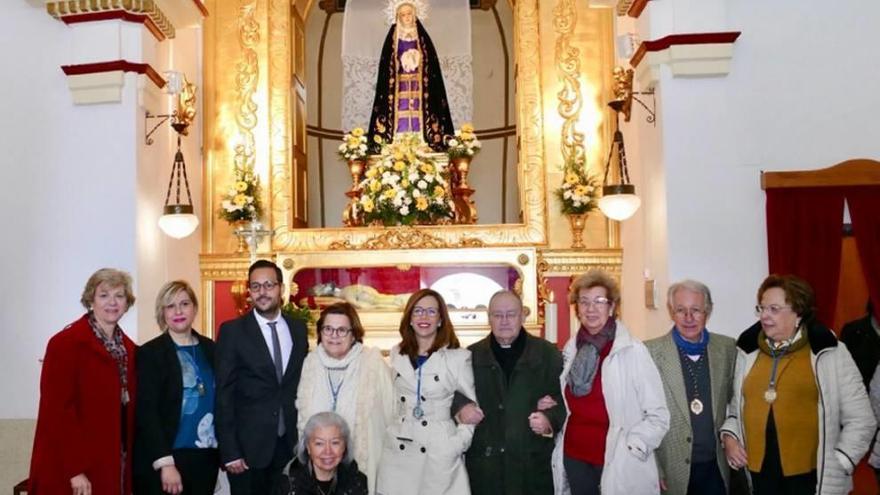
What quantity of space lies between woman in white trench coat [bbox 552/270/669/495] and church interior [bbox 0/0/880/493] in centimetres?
203

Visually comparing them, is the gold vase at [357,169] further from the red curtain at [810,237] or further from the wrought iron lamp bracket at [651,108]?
the red curtain at [810,237]

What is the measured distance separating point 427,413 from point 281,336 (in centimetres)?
82

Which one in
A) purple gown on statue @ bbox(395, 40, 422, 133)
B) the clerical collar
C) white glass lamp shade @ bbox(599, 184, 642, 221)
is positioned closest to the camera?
the clerical collar

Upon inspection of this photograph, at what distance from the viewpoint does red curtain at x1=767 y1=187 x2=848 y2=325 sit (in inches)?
205

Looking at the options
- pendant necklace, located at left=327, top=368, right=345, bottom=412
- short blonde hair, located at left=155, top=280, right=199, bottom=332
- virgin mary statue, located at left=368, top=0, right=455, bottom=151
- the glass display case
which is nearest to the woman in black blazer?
short blonde hair, located at left=155, top=280, right=199, bottom=332

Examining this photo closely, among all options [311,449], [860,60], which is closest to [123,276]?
[311,449]

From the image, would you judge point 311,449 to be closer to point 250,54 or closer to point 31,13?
point 31,13

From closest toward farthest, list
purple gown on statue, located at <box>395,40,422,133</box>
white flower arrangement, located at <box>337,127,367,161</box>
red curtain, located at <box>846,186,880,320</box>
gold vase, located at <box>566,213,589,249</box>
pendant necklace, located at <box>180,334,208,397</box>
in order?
pendant necklace, located at <box>180,334,208,397</box>, red curtain, located at <box>846,186,880,320</box>, gold vase, located at <box>566,213,589,249</box>, white flower arrangement, located at <box>337,127,367,161</box>, purple gown on statue, located at <box>395,40,422,133</box>

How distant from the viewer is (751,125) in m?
5.48

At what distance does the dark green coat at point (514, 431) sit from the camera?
3646mm

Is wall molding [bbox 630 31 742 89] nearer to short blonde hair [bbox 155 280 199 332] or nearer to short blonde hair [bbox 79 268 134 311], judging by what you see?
short blonde hair [bbox 155 280 199 332]

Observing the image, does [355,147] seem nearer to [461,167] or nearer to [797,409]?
[461,167]

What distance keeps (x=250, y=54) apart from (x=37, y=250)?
3060mm

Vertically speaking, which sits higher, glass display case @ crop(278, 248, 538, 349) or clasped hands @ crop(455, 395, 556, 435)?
glass display case @ crop(278, 248, 538, 349)
